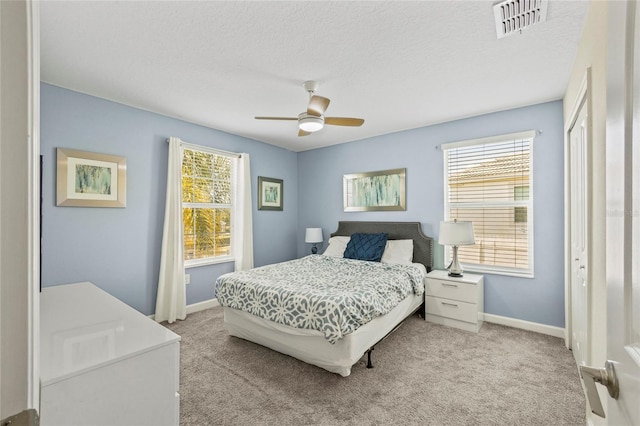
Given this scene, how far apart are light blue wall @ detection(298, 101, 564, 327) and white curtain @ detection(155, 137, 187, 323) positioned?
2.37m

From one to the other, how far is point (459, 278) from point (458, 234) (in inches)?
20.3

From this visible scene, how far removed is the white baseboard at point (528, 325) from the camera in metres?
3.14

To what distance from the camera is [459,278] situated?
3.46 m

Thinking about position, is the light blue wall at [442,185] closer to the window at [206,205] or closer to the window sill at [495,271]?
the window sill at [495,271]

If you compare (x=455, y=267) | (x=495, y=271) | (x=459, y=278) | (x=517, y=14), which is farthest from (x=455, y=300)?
(x=517, y=14)

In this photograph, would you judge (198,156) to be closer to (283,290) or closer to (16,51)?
(283,290)

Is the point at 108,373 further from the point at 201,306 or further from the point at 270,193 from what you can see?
the point at 270,193

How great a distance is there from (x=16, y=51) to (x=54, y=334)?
4.42 ft

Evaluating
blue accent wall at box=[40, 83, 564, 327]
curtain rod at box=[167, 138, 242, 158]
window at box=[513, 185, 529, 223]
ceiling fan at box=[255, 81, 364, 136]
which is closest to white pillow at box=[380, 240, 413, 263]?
blue accent wall at box=[40, 83, 564, 327]

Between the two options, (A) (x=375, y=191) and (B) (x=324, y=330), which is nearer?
(B) (x=324, y=330)

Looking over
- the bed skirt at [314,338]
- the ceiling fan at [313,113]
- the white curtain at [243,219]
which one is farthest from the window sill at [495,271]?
the white curtain at [243,219]

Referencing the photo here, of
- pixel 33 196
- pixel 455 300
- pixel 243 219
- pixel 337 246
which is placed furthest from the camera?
pixel 337 246

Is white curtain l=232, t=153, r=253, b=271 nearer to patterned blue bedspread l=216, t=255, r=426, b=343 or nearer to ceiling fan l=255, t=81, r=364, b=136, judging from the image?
patterned blue bedspread l=216, t=255, r=426, b=343

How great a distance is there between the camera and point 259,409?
197cm
